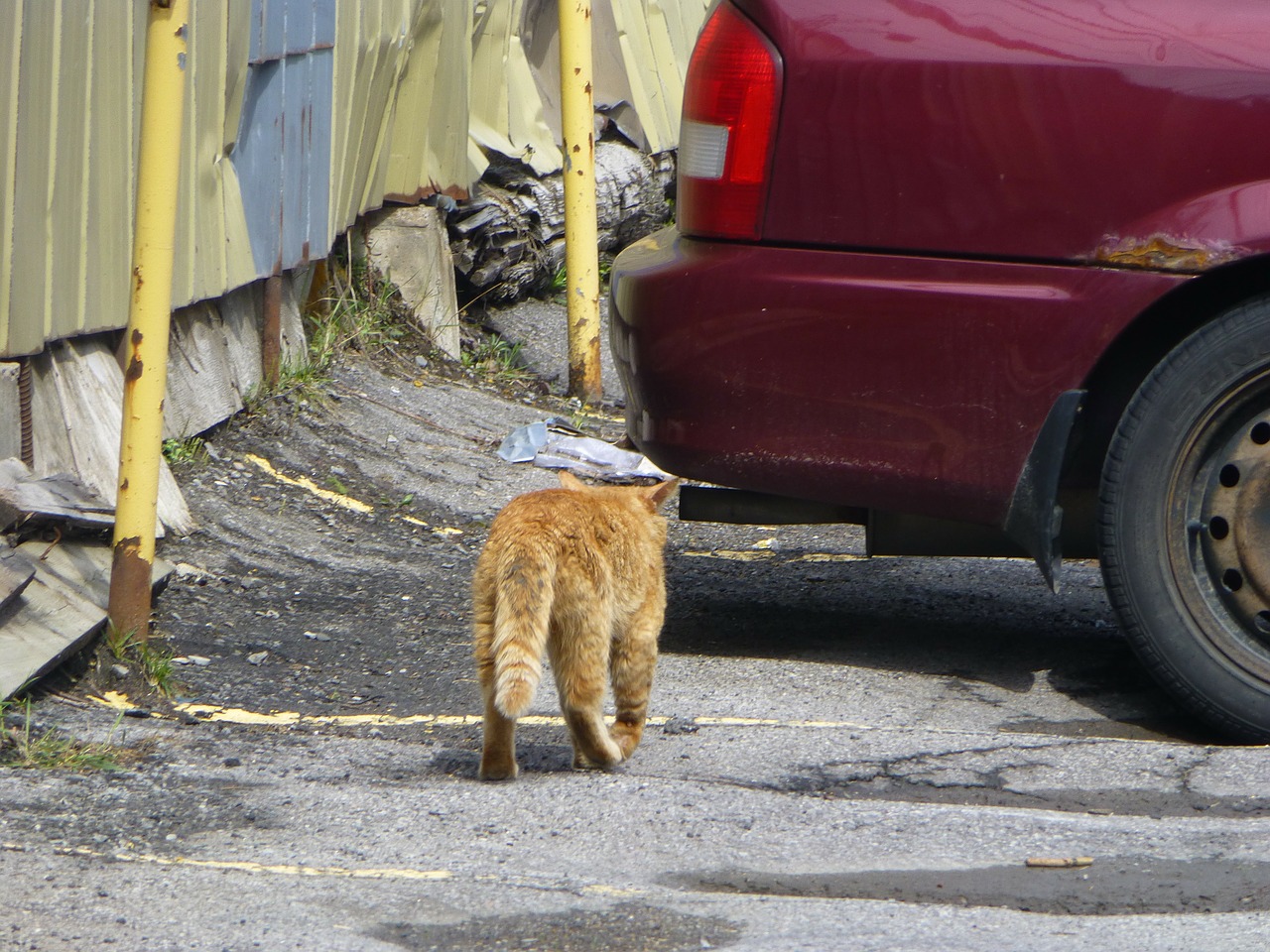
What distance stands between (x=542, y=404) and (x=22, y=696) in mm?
Result: 4960

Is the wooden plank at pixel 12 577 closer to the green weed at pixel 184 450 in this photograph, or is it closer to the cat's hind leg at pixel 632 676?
the cat's hind leg at pixel 632 676

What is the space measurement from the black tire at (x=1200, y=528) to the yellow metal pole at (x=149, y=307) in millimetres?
2491

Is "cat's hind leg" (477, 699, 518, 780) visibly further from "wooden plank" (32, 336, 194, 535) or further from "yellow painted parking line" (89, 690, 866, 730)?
"wooden plank" (32, 336, 194, 535)

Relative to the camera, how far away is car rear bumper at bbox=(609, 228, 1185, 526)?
3881 mm

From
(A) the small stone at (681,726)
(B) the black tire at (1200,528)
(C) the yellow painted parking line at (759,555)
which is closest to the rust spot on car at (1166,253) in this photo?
(B) the black tire at (1200,528)

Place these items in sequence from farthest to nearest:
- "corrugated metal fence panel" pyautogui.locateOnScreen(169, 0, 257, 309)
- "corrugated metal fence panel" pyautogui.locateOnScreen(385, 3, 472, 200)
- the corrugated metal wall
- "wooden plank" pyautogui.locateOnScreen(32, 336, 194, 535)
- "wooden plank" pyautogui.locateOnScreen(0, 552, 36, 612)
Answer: "corrugated metal fence panel" pyautogui.locateOnScreen(385, 3, 472, 200)
"corrugated metal fence panel" pyautogui.locateOnScreen(169, 0, 257, 309)
"wooden plank" pyautogui.locateOnScreen(32, 336, 194, 535)
the corrugated metal wall
"wooden plank" pyautogui.locateOnScreen(0, 552, 36, 612)

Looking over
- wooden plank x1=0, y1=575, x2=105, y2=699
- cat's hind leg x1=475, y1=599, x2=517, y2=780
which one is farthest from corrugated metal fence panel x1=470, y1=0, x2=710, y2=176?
cat's hind leg x1=475, y1=599, x2=517, y2=780

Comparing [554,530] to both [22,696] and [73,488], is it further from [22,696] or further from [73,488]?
[73,488]

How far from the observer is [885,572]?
582cm

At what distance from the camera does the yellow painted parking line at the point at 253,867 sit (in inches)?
118

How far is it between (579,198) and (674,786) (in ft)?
17.9

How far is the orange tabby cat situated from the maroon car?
550 mm

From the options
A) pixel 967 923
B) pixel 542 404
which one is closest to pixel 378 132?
pixel 542 404

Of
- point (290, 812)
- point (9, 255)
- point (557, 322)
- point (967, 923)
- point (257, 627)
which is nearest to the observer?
point (967, 923)
